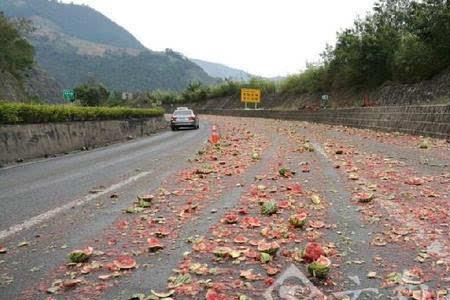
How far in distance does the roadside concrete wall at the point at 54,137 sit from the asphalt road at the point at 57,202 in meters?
1.09

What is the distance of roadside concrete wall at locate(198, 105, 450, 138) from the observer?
1727 centimetres

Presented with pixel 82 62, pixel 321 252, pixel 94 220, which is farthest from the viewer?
pixel 82 62

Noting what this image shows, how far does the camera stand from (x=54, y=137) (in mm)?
16094

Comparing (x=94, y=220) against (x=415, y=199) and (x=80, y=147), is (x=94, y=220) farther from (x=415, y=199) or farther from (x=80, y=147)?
(x=80, y=147)

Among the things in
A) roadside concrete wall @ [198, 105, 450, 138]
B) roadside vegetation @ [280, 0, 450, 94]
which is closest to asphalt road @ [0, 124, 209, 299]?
roadside concrete wall @ [198, 105, 450, 138]

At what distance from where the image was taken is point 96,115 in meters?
20.4

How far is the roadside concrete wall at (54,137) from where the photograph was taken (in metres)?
13.5

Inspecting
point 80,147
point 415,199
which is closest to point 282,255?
point 415,199

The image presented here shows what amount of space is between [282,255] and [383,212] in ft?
7.05

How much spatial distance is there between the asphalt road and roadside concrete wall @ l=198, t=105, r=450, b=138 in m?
9.77

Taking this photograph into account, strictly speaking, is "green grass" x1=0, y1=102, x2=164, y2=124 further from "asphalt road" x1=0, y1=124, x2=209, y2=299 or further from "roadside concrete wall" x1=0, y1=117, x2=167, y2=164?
"asphalt road" x1=0, y1=124, x2=209, y2=299

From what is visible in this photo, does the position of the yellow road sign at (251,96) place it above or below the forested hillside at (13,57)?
below

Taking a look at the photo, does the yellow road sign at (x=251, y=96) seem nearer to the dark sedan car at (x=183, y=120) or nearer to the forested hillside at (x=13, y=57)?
the forested hillside at (x=13, y=57)

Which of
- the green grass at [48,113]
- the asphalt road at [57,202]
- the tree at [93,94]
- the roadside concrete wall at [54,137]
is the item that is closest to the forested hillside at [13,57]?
the tree at [93,94]
